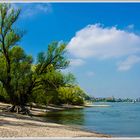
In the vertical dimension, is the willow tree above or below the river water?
above

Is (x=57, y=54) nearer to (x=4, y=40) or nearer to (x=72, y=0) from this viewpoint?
(x=4, y=40)

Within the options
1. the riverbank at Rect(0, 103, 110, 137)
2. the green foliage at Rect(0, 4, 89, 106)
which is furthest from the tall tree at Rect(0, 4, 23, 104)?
the riverbank at Rect(0, 103, 110, 137)

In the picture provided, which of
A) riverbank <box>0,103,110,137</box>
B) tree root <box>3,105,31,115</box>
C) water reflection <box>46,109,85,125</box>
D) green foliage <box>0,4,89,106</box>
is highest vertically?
green foliage <box>0,4,89,106</box>

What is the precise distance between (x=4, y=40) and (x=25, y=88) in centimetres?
454

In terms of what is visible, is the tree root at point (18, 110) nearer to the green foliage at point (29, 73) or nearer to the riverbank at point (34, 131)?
the green foliage at point (29, 73)

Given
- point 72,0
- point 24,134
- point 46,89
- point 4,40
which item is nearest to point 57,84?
point 46,89

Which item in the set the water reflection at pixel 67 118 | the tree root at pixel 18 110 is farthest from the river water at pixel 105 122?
the tree root at pixel 18 110

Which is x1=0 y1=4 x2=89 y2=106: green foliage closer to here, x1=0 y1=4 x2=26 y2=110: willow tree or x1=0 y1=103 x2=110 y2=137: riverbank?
x1=0 y1=4 x2=26 y2=110: willow tree

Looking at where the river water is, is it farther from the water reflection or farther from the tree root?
the tree root

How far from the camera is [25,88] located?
26906mm

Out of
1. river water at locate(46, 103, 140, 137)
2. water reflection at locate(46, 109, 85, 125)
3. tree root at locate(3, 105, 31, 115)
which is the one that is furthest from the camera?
tree root at locate(3, 105, 31, 115)

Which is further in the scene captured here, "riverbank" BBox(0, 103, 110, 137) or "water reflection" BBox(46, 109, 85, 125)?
"water reflection" BBox(46, 109, 85, 125)

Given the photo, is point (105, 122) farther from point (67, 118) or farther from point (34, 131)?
point (34, 131)

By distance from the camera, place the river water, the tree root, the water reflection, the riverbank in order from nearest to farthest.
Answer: the riverbank
the river water
the water reflection
the tree root
